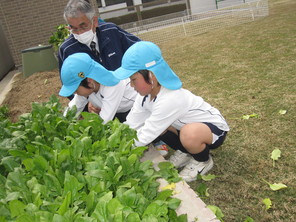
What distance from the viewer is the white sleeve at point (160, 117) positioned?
257cm

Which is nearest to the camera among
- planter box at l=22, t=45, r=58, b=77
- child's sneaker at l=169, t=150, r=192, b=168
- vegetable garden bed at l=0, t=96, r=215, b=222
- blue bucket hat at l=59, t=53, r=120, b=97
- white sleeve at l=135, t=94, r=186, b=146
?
vegetable garden bed at l=0, t=96, r=215, b=222

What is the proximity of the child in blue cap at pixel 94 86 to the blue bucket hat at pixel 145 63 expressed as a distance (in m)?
0.45

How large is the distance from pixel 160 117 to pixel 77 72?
0.79 m

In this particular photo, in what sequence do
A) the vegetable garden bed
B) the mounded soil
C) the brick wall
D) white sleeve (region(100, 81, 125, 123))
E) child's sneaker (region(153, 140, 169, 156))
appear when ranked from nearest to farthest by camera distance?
1. the vegetable garden bed
2. white sleeve (region(100, 81, 125, 123))
3. child's sneaker (region(153, 140, 169, 156))
4. the mounded soil
5. the brick wall

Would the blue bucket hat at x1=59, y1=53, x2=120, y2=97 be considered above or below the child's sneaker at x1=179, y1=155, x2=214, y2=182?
above

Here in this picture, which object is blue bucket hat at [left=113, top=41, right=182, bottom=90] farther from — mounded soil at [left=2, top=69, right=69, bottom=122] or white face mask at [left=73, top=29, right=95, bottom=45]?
mounded soil at [left=2, top=69, right=69, bottom=122]

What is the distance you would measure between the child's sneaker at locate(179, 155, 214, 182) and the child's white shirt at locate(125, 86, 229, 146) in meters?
0.35

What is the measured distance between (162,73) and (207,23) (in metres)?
10.7

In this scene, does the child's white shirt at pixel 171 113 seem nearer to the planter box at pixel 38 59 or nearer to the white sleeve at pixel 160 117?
the white sleeve at pixel 160 117

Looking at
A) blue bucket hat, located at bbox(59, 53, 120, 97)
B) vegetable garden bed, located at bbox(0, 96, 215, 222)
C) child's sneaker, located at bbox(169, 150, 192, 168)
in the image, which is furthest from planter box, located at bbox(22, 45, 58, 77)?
vegetable garden bed, located at bbox(0, 96, 215, 222)

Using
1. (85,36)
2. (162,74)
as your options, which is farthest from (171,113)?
(85,36)

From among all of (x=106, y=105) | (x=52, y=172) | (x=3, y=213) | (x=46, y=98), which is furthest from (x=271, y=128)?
(x=46, y=98)

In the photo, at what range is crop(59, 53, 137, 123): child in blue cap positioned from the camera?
278 centimetres

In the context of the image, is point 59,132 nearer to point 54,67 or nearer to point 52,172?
point 52,172
